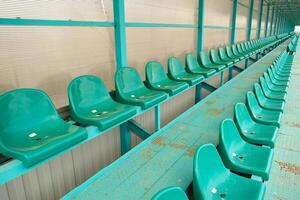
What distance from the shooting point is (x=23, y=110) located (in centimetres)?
166

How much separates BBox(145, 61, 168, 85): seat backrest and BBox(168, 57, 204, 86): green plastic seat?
222mm

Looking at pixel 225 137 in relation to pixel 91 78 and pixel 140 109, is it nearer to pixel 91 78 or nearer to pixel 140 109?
pixel 140 109

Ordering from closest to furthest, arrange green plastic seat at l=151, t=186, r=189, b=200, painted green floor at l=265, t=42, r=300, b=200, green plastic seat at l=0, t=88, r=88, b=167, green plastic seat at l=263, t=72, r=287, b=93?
green plastic seat at l=151, t=186, r=189, b=200 < green plastic seat at l=0, t=88, r=88, b=167 < painted green floor at l=265, t=42, r=300, b=200 < green plastic seat at l=263, t=72, r=287, b=93

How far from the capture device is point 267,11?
15.2 m

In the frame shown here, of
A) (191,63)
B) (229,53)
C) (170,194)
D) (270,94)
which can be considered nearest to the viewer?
(170,194)

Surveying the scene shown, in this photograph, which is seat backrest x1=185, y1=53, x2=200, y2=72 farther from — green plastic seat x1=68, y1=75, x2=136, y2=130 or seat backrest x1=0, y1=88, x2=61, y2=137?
seat backrest x1=0, y1=88, x2=61, y2=137

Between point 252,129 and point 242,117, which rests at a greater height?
point 242,117

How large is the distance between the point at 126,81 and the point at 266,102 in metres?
1.74

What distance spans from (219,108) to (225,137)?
1.75 meters

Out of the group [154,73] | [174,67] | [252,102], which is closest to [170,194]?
[252,102]

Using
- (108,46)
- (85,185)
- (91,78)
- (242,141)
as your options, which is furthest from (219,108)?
(85,185)

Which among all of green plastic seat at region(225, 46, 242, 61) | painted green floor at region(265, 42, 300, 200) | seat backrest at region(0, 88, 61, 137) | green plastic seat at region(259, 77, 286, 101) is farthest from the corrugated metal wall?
green plastic seat at region(225, 46, 242, 61)

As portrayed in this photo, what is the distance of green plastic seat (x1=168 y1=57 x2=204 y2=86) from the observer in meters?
3.24

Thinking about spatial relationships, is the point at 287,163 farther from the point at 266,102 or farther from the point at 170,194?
the point at 170,194
